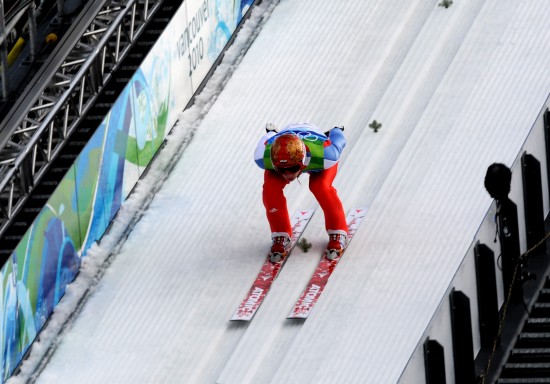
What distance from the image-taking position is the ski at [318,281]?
19.6 meters

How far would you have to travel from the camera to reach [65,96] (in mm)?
21812

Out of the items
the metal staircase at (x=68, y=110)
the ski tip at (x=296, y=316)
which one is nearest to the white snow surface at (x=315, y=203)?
the ski tip at (x=296, y=316)

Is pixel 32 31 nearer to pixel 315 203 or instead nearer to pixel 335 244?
pixel 315 203

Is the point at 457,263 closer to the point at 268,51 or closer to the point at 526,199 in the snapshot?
the point at 526,199

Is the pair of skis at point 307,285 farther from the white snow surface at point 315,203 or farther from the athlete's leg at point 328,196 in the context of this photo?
the athlete's leg at point 328,196

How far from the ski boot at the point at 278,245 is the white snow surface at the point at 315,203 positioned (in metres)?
0.11

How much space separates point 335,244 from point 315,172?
65cm

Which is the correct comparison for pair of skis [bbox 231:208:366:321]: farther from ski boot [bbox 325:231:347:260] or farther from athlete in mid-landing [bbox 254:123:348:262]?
athlete in mid-landing [bbox 254:123:348:262]

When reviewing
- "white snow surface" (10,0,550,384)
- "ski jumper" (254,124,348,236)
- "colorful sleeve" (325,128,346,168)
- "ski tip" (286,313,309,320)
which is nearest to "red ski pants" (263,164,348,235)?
"ski jumper" (254,124,348,236)

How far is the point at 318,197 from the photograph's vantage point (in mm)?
19906

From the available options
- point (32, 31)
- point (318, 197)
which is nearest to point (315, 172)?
point (318, 197)

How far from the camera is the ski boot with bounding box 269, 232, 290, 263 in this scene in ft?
66.4

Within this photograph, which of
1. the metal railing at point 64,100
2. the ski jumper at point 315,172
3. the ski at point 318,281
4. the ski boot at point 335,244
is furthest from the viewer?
the metal railing at point 64,100

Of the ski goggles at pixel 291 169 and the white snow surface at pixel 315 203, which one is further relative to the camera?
the ski goggles at pixel 291 169
